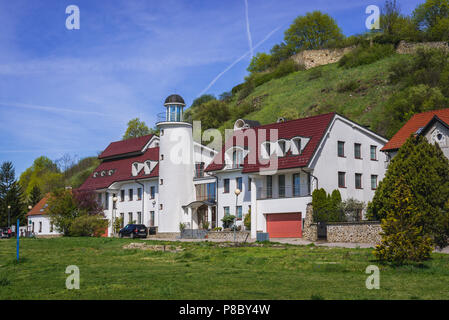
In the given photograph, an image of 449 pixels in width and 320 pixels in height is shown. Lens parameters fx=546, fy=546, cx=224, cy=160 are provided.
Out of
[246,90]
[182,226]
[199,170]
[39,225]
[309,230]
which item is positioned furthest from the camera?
[246,90]

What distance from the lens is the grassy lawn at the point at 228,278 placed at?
12.9 meters

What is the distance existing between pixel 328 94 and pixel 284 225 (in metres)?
53.8

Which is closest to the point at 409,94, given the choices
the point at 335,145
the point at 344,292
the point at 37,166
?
the point at 335,145

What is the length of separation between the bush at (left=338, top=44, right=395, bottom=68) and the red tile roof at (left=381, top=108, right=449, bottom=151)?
2367 inches

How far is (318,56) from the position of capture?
115625mm

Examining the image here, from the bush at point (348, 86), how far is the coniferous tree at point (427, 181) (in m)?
60.3

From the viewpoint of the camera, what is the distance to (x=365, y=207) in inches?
1689

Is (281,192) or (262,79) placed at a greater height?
(262,79)

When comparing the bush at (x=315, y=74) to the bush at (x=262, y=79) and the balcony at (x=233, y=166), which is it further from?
the balcony at (x=233, y=166)

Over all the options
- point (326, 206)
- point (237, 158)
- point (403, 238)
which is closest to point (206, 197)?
point (237, 158)

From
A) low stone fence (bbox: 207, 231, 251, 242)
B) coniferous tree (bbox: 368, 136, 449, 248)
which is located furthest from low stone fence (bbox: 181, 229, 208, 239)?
coniferous tree (bbox: 368, 136, 449, 248)

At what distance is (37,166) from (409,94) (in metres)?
89.5

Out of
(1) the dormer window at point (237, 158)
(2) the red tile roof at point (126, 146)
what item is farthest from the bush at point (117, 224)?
(1) the dormer window at point (237, 158)

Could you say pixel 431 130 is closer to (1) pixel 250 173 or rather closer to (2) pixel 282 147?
(2) pixel 282 147
